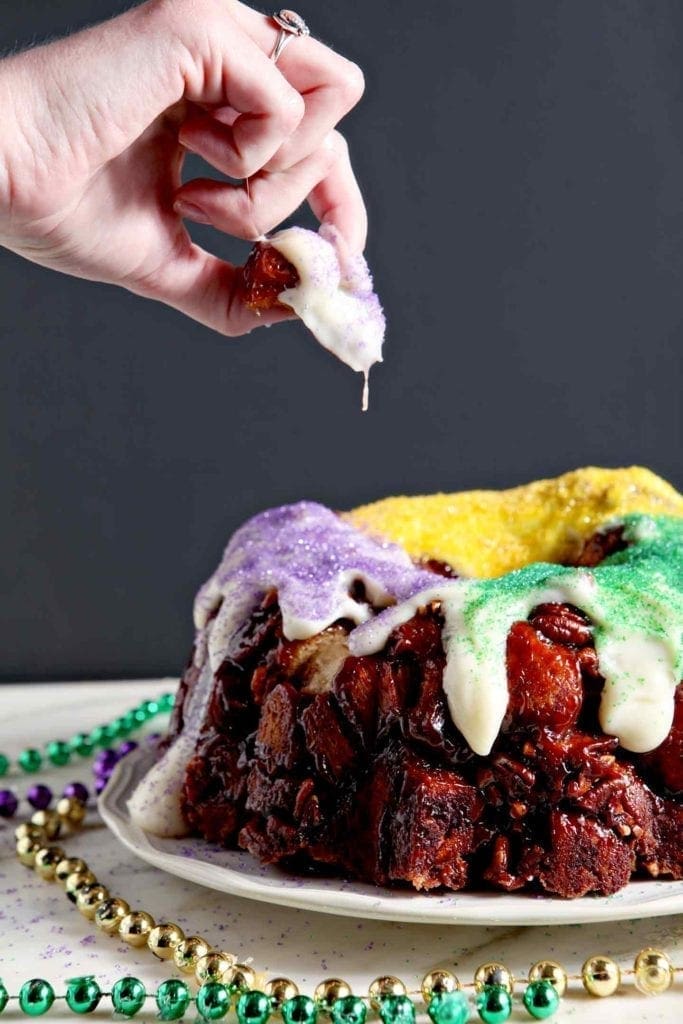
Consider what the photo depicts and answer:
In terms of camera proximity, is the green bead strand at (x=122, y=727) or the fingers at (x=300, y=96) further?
the green bead strand at (x=122, y=727)

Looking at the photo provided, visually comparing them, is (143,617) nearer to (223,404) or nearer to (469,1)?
(223,404)

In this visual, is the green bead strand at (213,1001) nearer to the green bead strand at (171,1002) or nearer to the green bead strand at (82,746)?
the green bead strand at (171,1002)

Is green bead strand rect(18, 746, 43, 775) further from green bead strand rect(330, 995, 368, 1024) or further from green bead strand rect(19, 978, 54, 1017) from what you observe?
green bead strand rect(330, 995, 368, 1024)

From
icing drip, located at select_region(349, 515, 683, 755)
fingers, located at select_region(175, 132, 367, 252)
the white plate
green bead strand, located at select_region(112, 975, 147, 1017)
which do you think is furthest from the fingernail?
green bead strand, located at select_region(112, 975, 147, 1017)

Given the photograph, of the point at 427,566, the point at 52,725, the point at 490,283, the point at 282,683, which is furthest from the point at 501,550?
the point at 490,283

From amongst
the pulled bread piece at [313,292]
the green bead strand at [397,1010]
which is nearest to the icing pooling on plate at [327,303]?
the pulled bread piece at [313,292]
